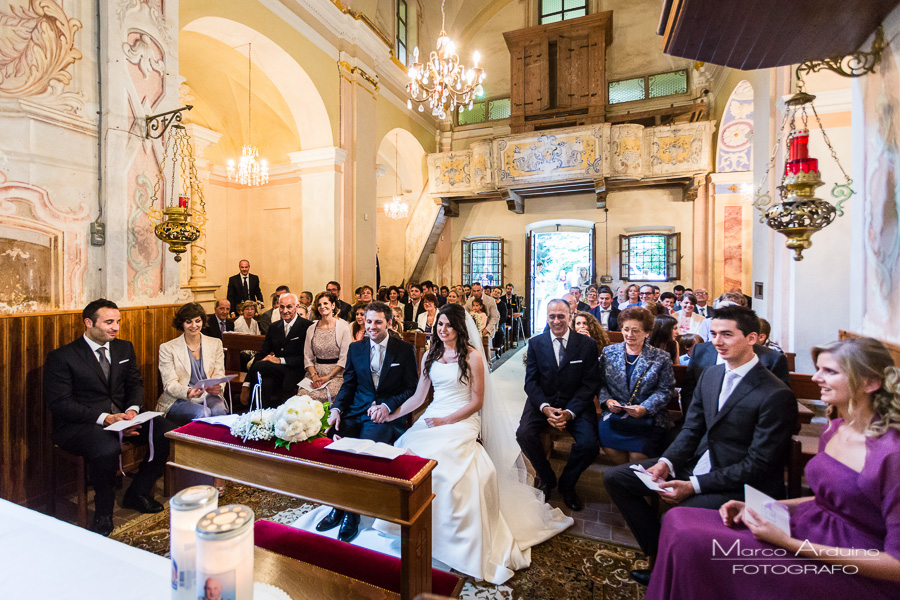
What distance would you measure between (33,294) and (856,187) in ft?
20.9

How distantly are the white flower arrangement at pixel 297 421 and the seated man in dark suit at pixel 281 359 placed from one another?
8.08 feet

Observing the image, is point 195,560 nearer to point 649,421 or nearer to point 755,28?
point 649,421

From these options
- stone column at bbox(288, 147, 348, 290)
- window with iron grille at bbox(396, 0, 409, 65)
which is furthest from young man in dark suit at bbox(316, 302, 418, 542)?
window with iron grille at bbox(396, 0, 409, 65)

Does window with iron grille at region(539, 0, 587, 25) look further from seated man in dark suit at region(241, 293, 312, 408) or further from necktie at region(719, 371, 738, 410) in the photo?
necktie at region(719, 371, 738, 410)

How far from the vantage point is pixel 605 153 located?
9.56m

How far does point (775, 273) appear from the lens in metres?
5.03

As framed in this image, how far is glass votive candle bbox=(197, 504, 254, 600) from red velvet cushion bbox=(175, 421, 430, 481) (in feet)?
3.56

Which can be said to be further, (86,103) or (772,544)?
(86,103)

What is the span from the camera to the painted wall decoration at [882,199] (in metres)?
2.50

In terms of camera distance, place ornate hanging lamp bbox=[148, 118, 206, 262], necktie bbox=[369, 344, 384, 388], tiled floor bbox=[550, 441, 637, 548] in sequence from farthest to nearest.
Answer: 1. ornate hanging lamp bbox=[148, 118, 206, 262]
2. necktie bbox=[369, 344, 384, 388]
3. tiled floor bbox=[550, 441, 637, 548]

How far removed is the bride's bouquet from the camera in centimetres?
215

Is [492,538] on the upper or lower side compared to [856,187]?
lower

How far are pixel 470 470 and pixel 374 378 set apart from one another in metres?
1.24

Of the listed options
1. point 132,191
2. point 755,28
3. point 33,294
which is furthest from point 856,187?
point 33,294
